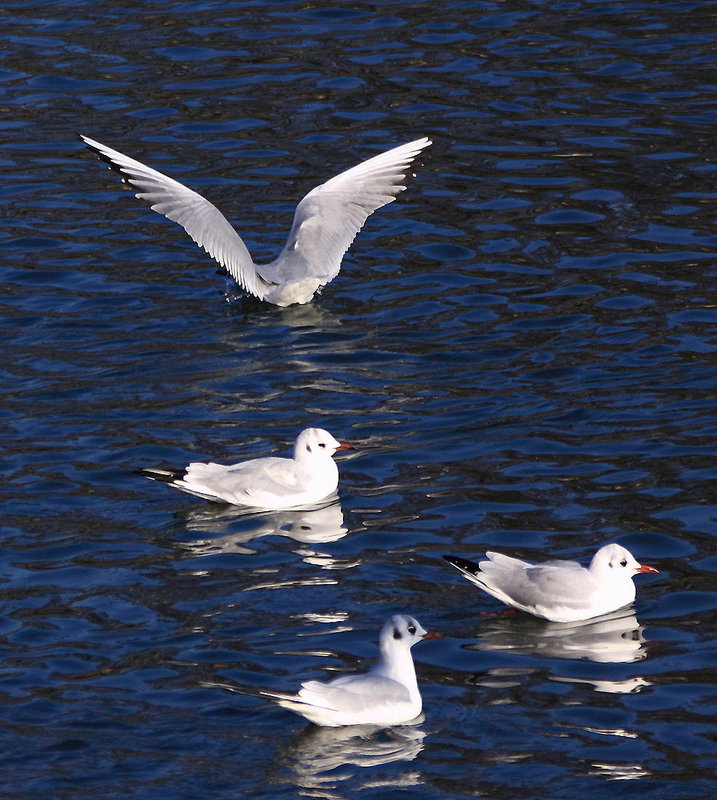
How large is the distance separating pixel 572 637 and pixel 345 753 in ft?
6.15

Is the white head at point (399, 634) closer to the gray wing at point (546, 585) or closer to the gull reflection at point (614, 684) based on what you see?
the gull reflection at point (614, 684)

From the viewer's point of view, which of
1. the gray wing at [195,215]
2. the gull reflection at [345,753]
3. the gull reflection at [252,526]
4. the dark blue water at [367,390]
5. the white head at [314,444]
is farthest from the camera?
the gray wing at [195,215]

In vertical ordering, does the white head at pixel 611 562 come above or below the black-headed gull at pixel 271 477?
below

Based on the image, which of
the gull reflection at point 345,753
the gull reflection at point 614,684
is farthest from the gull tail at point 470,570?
the gull reflection at point 345,753

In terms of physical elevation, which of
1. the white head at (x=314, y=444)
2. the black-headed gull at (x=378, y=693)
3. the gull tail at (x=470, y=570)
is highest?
the white head at (x=314, y=444)

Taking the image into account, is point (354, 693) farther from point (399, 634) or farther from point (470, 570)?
point (470, 570)

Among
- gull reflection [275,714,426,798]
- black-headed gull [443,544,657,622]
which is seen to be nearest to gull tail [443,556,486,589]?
black-headed gull [443,544,657,622]

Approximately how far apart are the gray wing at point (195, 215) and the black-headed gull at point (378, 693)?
20.4 ft

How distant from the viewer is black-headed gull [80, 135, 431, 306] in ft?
46.8

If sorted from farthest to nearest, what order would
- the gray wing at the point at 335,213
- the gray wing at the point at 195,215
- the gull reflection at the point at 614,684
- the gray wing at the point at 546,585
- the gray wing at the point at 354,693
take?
Result: the gray wing at the point at 335,213 < the gray wing at the point at 195,215 < the gray wing at the point at 546,585 < the gull reflection at the point at 614,684 < the gray wing at the point at 354,693

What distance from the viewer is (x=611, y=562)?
961 centimetres

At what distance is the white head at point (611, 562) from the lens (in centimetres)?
959

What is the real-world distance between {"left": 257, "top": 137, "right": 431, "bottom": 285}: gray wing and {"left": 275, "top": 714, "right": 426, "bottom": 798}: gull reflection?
6.96 meters

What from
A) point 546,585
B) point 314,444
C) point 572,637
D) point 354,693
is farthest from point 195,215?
point 354,693
